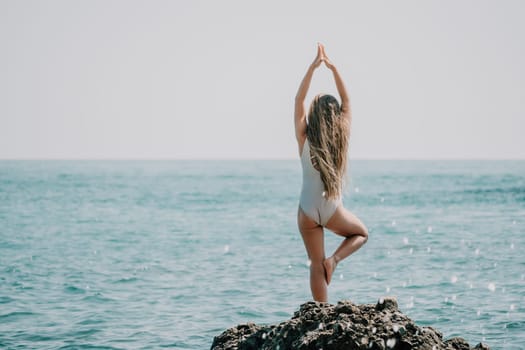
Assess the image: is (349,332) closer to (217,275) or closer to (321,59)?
(321,59)

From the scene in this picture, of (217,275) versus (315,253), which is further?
(217,275)

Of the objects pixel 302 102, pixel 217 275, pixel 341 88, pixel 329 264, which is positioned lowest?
pixel 217 275

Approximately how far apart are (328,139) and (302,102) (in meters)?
0.42

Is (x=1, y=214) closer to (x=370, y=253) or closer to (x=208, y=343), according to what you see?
(x=370, y=253)

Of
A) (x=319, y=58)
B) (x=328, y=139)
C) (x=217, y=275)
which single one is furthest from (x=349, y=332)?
(x=217, y=275)

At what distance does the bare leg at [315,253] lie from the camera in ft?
20.0

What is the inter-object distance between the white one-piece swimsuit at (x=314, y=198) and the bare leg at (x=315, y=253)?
0.07 metres

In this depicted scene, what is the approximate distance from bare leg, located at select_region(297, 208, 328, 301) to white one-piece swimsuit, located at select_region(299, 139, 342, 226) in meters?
0.07

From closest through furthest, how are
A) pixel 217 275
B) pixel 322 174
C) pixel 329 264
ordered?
pixel 329 264 < pixel 322 174 < pixel 217 275

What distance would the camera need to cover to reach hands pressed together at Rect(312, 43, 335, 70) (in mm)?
6184

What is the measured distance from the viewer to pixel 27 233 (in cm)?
2847

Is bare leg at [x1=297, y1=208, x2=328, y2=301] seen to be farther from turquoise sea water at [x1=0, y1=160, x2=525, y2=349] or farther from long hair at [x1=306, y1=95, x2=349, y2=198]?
turquoise sea water at [x1=0, y1=160, x2=525, y2=349]

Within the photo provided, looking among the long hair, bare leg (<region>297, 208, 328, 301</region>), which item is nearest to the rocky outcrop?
bare leg (<region>297, 208, 328, 301</region>)

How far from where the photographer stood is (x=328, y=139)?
607cm
